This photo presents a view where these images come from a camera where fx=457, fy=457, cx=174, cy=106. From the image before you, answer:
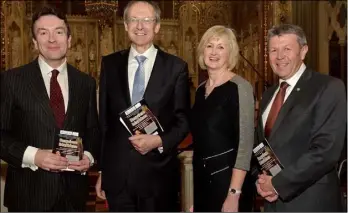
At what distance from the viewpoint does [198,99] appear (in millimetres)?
2730

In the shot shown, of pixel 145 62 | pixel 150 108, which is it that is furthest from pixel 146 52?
pixel 150 108

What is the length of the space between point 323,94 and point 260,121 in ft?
1.39

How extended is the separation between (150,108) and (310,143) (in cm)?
88

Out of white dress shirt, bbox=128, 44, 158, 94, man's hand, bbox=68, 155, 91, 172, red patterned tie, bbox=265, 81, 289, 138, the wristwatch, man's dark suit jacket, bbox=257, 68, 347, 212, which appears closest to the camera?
man's dark suit jacket, bbox=257, 68, 347, 212

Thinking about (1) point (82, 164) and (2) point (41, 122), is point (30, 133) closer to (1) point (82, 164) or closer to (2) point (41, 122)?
(2) point (41, 122)

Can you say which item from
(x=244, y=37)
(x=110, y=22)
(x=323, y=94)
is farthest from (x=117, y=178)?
(x=244, y=37)

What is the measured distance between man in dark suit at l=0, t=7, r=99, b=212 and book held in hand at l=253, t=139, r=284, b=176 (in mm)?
912

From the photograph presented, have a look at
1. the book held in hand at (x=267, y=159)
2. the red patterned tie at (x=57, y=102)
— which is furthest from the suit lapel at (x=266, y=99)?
the red patterned tie at (x=57, y=102)

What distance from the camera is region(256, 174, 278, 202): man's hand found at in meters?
2.31

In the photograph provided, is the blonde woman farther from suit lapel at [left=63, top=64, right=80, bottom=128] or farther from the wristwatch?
suit lapel at [left=63, top=64, right=80, bottom=128]

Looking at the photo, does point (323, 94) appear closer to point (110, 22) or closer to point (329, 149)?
point (329, 149)

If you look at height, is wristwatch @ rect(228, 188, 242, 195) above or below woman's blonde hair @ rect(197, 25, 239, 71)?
below

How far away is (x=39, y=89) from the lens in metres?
2.43

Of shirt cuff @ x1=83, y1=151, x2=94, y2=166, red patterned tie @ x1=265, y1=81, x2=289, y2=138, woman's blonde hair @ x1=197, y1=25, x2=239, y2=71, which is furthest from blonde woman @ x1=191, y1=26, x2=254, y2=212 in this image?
shirt cuff @ x1=83, y1=151, x2=94, y2=166
